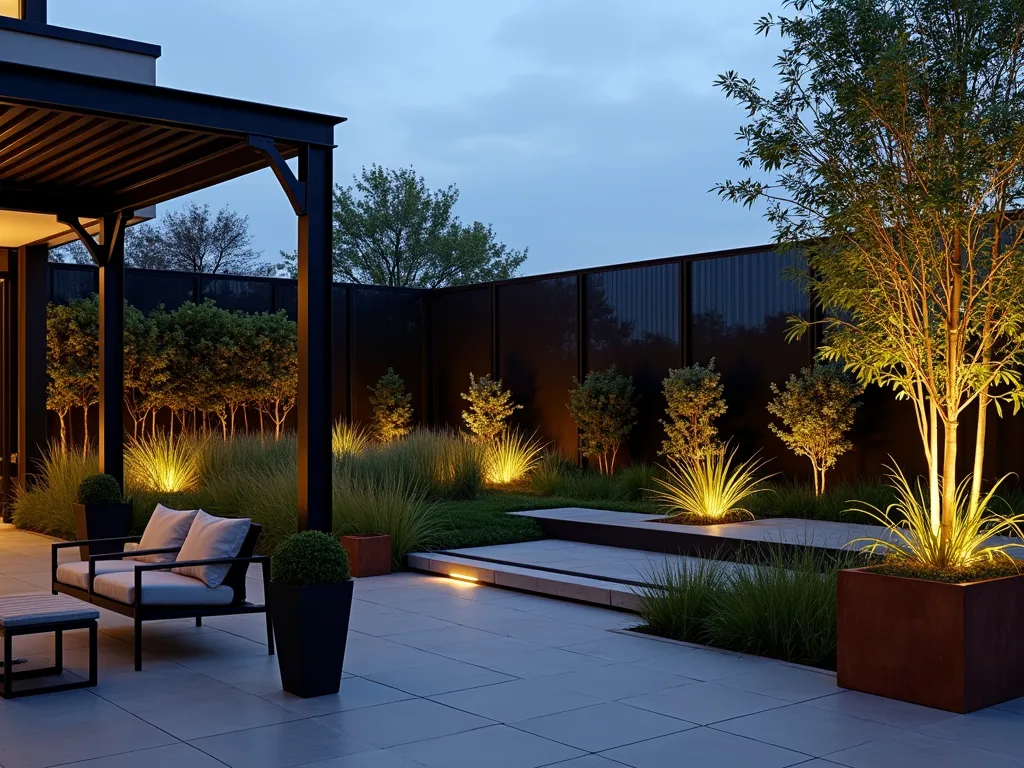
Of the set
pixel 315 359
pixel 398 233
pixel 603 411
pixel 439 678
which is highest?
pixel 398 233

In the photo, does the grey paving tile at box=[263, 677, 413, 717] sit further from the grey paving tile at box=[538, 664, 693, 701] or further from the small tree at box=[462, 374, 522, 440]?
the small tree at box=[462, 374, 522, 440]

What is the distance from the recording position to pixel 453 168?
87.6 metres

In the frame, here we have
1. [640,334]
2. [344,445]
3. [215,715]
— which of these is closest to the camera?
[215,715]

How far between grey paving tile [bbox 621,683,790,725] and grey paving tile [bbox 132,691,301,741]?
A: 1639mm

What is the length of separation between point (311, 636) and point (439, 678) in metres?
0.76

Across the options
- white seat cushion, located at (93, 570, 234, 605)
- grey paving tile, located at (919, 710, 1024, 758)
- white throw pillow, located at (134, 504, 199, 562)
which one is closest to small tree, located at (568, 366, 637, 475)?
white throw pillow, located at (134, 504, 199, 562)

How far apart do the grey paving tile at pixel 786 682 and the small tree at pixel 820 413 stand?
5733 millimetres

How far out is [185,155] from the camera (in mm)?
7898

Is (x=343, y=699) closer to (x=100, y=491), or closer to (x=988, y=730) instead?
(x=988, y=730)

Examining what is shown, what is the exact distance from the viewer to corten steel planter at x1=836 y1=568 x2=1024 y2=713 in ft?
16.4

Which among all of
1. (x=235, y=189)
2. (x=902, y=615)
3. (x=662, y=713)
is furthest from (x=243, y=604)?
(x=235, y=189)

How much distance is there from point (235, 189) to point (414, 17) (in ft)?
60.2

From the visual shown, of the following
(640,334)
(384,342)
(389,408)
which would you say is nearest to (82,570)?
(640,334)

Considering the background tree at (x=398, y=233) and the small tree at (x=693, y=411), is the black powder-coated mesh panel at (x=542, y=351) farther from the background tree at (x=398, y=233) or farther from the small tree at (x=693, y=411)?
the background tree at (x=398, y=233)
